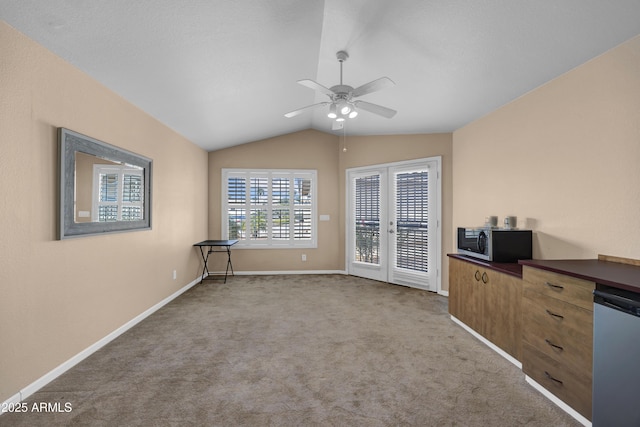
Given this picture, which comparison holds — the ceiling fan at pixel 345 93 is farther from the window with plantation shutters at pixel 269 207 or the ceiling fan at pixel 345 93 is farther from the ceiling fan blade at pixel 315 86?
the window with plantation shutters at pixel 269 207

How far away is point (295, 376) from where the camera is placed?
7.11ft

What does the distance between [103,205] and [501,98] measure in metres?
4.12

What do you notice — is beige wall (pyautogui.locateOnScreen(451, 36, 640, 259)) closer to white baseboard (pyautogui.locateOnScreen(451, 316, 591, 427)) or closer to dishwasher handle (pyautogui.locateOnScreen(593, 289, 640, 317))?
dishwasher handle (pyautogui.locateOnScreen(593, 289, 640, 317))

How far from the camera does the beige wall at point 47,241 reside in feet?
5.91

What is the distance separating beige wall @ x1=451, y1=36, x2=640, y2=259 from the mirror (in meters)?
4.03

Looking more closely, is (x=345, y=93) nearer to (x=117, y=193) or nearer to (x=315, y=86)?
(x=315, y=86)

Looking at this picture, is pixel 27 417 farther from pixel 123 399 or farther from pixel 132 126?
pixel 132 126

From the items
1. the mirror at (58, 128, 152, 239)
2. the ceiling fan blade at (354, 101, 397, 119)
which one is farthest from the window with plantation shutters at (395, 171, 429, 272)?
the mirror at (58, 128, 152, 239)

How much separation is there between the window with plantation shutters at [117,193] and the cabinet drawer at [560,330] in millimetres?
3552

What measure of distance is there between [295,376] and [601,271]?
2.11 metres

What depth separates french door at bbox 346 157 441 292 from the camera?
4445 millimetres

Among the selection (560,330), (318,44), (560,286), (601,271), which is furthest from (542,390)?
(318,44)

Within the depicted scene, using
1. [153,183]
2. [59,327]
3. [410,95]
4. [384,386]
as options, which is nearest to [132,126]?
[153,183]

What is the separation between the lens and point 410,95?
11.2ft
